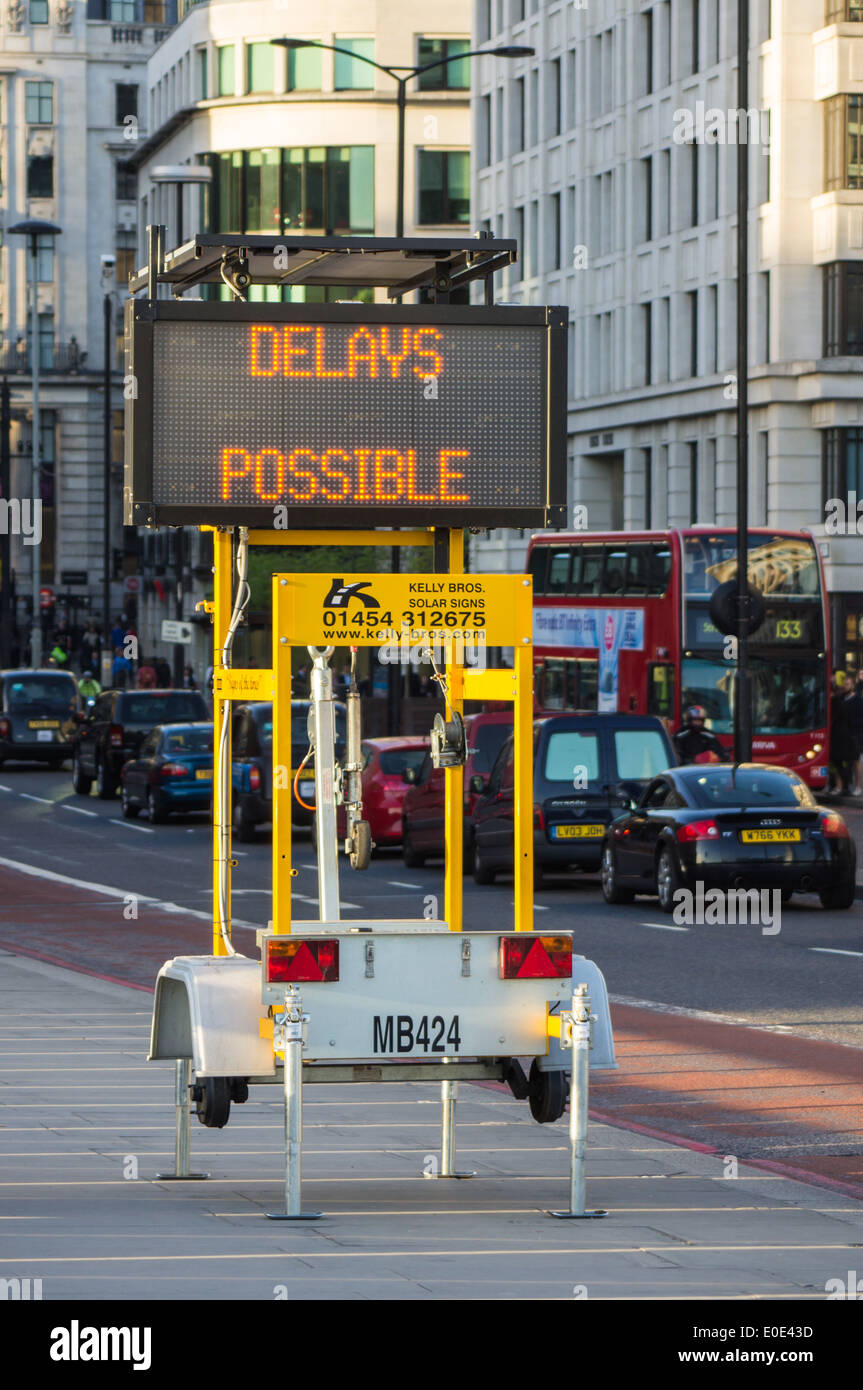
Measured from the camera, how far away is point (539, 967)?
9.51 metres

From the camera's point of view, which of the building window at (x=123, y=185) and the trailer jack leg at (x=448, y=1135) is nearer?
the trailer jack leg at (x=448, y=1135)

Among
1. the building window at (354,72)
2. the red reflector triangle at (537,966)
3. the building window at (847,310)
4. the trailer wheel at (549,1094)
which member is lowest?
the trailer wheel at (549,1094)

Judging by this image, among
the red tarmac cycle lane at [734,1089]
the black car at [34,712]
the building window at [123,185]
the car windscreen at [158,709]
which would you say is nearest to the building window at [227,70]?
the building window at [123,185]

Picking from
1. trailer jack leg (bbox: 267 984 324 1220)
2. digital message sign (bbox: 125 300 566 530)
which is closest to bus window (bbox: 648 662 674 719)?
digital message sign (bbox: 125 300 566 530)

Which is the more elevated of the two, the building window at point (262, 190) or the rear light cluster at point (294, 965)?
the building window at point (262, 190)

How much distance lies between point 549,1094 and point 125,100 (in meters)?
113

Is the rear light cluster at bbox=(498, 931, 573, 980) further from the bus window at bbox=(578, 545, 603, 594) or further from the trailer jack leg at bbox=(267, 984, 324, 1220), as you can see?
the bus window at bbox=(578, 545, 603, 594)

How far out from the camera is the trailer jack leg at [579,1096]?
9.05 metres

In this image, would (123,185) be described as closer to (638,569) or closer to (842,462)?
(842,462)

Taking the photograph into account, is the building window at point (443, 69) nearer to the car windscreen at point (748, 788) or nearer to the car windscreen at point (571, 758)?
the car windscreen at point (571, 758)

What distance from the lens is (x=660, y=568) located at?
40375 millimetres

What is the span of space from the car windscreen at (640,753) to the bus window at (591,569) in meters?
13.8

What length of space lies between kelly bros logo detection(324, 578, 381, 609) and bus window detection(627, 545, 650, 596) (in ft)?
104
